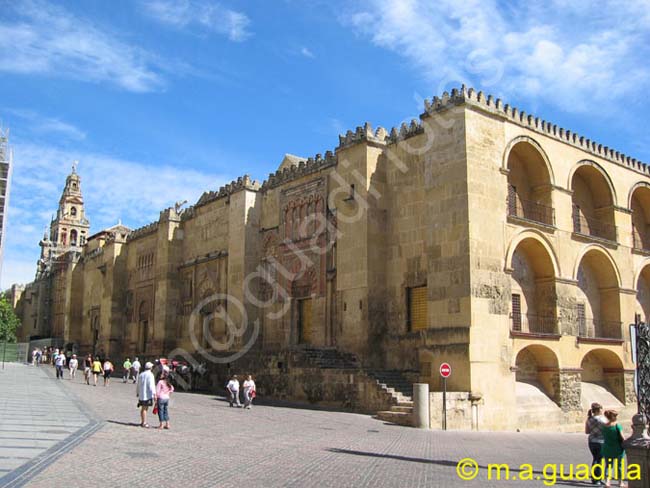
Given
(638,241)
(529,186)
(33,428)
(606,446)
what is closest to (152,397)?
(33,428)

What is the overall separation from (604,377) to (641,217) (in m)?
7.83

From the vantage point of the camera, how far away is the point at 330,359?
22094 mm

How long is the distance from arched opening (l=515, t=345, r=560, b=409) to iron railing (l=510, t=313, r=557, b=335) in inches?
28.6

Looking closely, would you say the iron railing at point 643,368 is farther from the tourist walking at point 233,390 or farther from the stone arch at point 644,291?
the stone arch at point 644,291

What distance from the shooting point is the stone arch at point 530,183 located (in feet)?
73.3

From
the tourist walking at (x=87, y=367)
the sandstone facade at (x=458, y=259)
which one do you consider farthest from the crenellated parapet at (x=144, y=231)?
the tourist walking at (x=87, y=367)

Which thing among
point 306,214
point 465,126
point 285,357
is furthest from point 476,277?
point 306,214

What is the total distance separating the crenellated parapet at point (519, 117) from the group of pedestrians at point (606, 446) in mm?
12414

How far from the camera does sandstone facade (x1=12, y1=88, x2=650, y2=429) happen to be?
19.2m

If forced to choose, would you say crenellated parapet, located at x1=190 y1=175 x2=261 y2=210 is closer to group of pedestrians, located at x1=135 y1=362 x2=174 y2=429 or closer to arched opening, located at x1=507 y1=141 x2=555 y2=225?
arched opening, located at x1=507 y1=141 x2=555 y2=225

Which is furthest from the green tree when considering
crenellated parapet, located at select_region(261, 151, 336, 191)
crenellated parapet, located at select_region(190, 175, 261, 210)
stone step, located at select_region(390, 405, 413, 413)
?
stone step, located at select_region(390, 405, 413, 413)

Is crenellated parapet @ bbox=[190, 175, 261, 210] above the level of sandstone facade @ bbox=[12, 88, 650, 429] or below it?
above

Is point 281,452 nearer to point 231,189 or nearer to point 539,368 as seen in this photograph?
point 539,368

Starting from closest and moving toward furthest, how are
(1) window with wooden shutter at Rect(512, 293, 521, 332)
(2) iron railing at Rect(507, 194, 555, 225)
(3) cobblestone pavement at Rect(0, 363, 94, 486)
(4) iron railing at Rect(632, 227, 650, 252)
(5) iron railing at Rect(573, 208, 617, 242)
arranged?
1. (3) cobblestone pavement at Rect(0, 363, 94, 486)
2. (1) window with wooden shutter at Rect(512, 293, 521, 332)
3. (2) iron railing at Rect(507, 194, 555, 225)
4. (5) iron railing at Rect(573, 208, 617, 242)
5. (4) iron railing at Rect(632, 227, 650, 252)
